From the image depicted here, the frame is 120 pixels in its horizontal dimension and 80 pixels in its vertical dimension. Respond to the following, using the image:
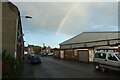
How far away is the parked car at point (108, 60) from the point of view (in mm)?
19875

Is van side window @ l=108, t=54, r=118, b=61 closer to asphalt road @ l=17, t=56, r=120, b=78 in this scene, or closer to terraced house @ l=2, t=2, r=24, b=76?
asphalt road @ l=17, t=56, r=120, b=78

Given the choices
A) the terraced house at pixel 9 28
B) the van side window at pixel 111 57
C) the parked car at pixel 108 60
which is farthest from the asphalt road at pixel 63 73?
the terraced house at pixel 9 28

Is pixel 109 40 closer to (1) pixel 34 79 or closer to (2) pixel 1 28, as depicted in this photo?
(2) pixel 1 28

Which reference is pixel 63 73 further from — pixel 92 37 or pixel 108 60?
pixel 92 37

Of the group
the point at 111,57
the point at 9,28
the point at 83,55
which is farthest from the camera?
the point at 83,55

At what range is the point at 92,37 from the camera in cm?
5903

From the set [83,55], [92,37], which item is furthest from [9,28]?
[92,37]

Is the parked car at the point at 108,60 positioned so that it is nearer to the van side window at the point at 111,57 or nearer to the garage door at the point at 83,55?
the van side window at the point at 111,57

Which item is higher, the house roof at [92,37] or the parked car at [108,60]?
the house roof at [92,37]

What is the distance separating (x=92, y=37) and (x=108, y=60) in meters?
38.1

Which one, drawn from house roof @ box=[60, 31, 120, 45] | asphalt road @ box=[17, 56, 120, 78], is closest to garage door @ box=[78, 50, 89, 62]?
house roof @ box=[60, 31, 120, 45]

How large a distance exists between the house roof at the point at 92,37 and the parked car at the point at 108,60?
25194mm

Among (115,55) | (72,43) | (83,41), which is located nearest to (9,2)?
(115,55)

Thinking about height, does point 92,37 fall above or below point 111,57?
above
